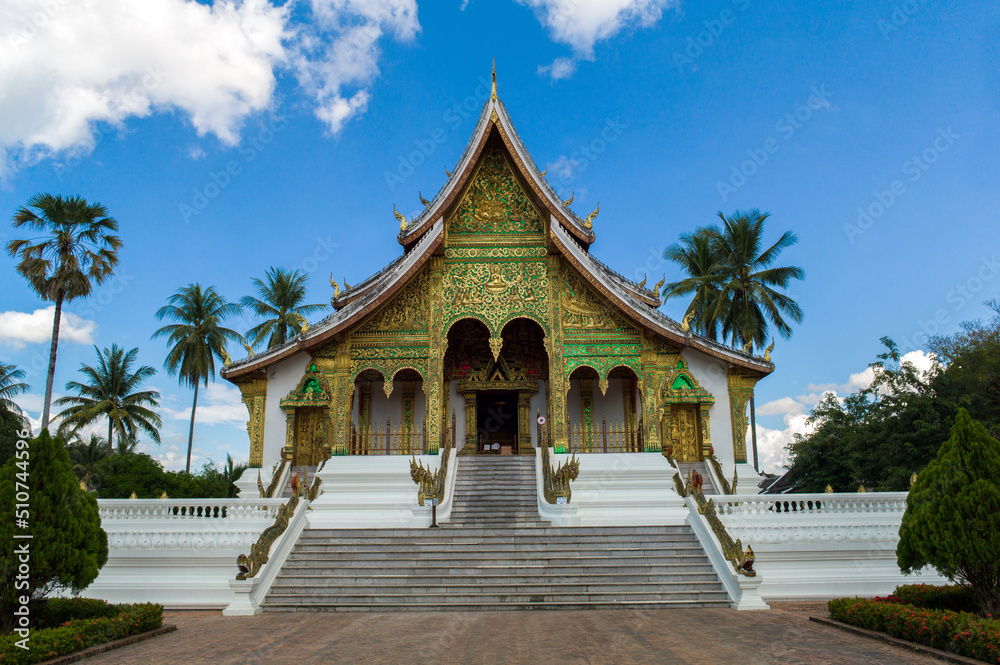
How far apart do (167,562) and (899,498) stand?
11797mm

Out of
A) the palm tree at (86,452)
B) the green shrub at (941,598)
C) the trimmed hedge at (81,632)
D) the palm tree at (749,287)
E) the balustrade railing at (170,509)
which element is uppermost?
the palm tree at (749,287)

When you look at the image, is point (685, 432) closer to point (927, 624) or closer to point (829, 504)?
point (829, 504)

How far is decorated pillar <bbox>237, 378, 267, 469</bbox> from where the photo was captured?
15.9 m

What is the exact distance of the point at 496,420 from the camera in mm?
18812

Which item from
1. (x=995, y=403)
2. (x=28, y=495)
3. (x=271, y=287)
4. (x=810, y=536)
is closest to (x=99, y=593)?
(x=28, y=495)

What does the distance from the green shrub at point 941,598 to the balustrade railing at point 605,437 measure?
28.2ft

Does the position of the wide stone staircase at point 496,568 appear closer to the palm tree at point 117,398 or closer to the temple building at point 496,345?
the temple building at point 496,345

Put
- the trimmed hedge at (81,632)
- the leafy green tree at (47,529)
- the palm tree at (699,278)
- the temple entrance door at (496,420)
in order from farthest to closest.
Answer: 1. the palm tree at (699,278)
2. the temple entrance door at (496,420)
3. the leafy green tree at (47,529)
4. the trimmed hedge at (81,632)

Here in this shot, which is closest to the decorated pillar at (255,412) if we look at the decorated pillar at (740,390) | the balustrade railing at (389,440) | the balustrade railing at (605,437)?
the balustrade railing at (389,440)

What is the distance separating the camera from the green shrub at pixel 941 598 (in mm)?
7210

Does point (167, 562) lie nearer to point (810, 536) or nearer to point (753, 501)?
point (753, 501)

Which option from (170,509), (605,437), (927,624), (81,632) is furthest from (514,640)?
(605,437)

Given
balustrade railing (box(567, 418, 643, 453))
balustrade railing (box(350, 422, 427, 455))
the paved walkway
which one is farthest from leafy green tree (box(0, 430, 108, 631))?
balustrade railing (box(567, 418, 643, 453))

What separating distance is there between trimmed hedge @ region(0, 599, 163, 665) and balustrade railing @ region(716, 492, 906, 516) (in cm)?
842
